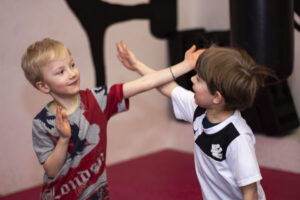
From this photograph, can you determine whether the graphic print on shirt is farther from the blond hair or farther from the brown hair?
the blond hair

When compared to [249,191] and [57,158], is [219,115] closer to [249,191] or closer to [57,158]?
[249,191]

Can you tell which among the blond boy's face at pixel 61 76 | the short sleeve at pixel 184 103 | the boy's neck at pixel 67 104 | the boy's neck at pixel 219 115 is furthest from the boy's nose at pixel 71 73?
the boy's neck at pixel 219 115

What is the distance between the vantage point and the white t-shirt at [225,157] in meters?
1.37

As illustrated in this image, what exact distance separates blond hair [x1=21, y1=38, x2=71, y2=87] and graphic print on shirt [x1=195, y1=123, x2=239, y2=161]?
0.68m

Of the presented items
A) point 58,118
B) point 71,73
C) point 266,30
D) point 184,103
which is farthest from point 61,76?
point 266,30

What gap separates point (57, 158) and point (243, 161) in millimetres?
698

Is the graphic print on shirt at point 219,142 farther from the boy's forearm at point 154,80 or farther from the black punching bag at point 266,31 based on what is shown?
the black punching bag at point 266,31

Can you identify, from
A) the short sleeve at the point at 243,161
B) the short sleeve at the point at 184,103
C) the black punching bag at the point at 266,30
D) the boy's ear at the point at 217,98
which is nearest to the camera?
the short sleeve at the point at 243,161

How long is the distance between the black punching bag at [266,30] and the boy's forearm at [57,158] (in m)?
1.14

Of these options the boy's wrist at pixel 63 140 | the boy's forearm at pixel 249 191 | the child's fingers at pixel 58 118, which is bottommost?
the boy's forearm at pixel 249 191

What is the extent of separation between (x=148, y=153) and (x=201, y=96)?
6.08ft

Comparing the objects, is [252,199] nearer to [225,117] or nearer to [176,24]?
[225,117]

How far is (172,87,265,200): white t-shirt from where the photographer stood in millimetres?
1368

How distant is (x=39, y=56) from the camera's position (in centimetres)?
159
